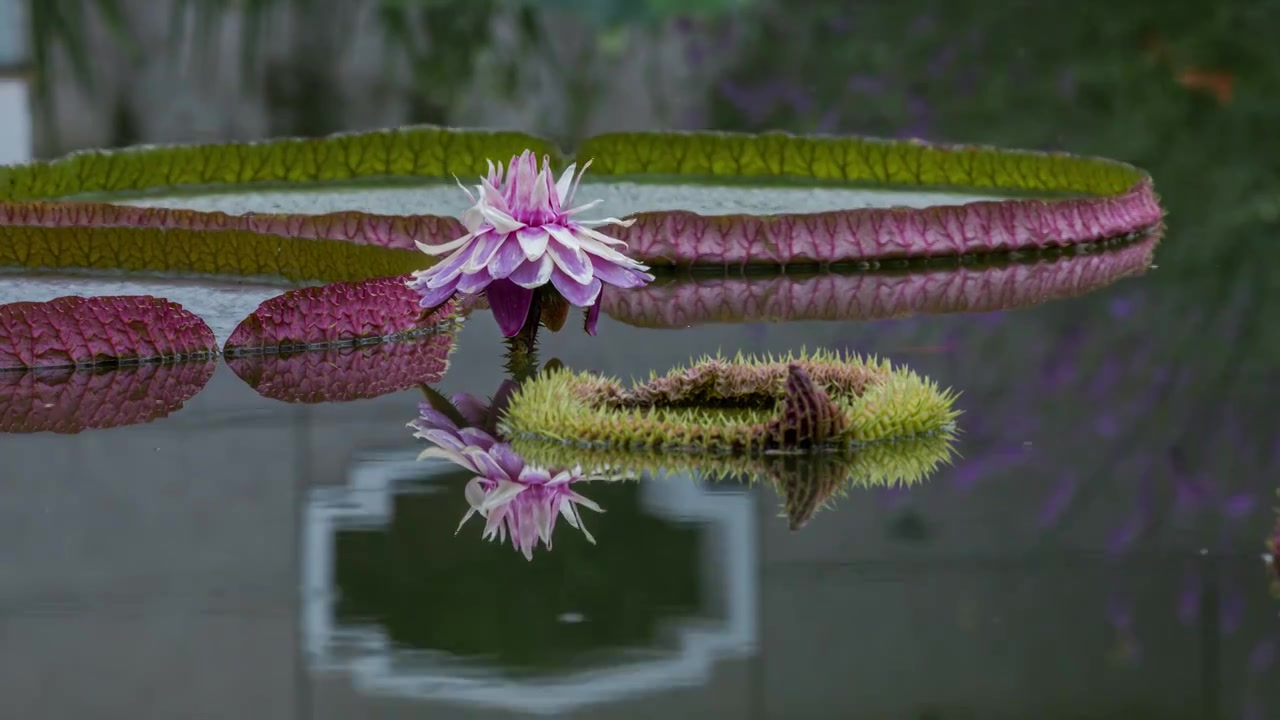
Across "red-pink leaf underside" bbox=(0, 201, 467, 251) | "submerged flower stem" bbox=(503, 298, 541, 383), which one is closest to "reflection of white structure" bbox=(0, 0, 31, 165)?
"red-pink leaf underside" bbox=(0, 201, 467, 251)

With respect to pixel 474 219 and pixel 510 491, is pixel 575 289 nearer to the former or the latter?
pixel 474 219

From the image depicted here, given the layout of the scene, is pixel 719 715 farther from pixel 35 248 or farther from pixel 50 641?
pixel 35 248

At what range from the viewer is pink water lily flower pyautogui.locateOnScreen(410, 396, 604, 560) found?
7.52 feet

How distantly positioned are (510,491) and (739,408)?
478mm

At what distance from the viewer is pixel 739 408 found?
110 inches

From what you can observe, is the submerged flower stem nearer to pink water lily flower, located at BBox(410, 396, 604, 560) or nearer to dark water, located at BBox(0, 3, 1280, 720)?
dark water, located at BBox(0, 3, 1280, 720)

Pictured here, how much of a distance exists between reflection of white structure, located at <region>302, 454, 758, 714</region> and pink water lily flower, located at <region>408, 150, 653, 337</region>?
53 centimetres

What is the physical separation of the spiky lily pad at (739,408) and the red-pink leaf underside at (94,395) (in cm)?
60

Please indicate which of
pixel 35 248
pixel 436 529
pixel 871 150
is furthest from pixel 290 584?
pixel 871 150

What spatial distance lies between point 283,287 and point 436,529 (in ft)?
5.14

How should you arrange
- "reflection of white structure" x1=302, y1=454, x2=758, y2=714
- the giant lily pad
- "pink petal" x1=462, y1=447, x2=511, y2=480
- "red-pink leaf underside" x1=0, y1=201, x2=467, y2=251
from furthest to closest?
1. "red-pink leaf underside" x1=0, y1=201, x2=467, y2=251
2. the giant lily pad
3. "pink petal" x1=462, y1=447, x2=511, y2=480
4. "reflection of white structure" x1=302, y1=454, x2=758, y2=714

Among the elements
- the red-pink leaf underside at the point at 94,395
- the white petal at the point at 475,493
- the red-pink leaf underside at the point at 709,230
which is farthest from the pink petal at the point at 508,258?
the red-pink leaf underside at the point at 709,230

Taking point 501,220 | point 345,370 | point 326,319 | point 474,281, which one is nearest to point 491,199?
point 501,220

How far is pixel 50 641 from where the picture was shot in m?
1.99
